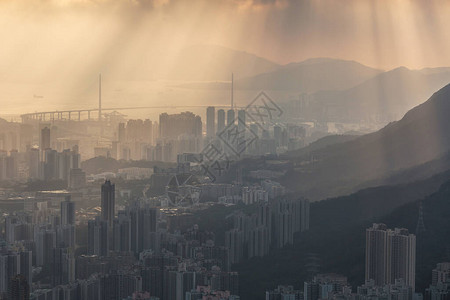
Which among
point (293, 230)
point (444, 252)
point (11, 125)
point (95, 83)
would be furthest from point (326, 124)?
point (444, 252)

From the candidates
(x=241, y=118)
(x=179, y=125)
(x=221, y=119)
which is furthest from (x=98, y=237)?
(x=179, y=125)

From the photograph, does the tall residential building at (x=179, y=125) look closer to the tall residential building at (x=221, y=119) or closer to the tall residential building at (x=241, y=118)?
the tall residential building at (x=221, y=119)

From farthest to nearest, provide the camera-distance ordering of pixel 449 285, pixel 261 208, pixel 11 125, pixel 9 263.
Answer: pixel 11 125 < pixel 261 208 < pixel 9 263 < pixel 449 285

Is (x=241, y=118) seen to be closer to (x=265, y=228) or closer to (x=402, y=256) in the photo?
(x=265, y=228)

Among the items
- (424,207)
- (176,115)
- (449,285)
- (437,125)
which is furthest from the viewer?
(176,115)

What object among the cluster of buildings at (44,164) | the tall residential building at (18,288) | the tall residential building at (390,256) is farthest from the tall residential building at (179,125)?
the tall residential building at (18,288)

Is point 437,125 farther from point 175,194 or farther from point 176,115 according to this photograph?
point 176,115

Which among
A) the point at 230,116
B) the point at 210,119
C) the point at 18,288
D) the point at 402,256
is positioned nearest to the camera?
the point at 18,288
